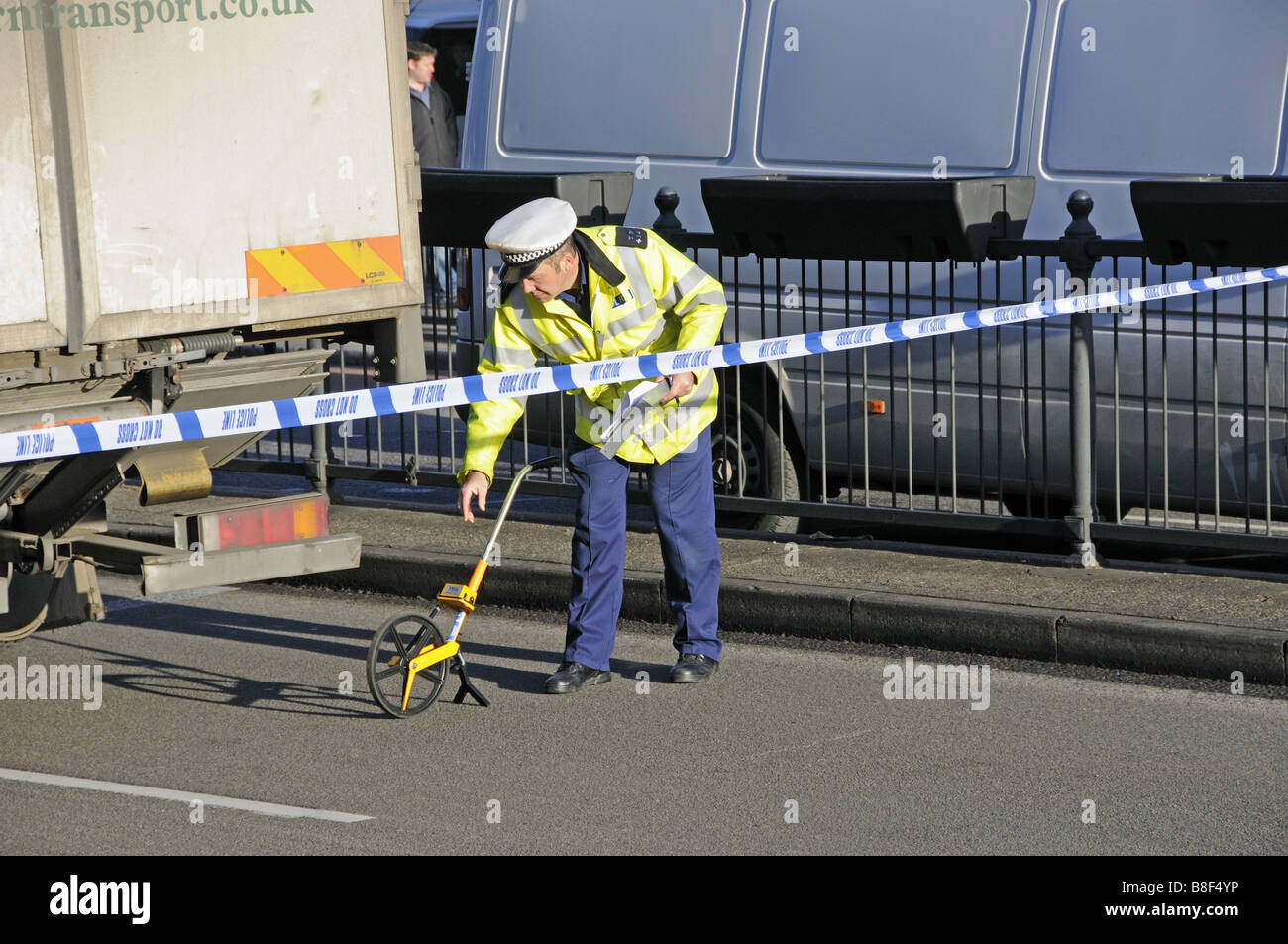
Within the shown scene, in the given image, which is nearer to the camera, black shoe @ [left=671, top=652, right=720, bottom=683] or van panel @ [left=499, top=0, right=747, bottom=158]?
black shoe @ [left=671, top=652, right=720, bottom=683]

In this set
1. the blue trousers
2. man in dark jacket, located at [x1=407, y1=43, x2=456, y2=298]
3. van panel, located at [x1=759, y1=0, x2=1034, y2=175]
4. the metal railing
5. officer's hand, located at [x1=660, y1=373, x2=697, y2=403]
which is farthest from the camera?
man in dark jacket, located at [x1=407, y1=43, x2=456, y2=298]

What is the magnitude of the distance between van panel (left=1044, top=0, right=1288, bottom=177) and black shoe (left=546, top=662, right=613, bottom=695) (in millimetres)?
2979

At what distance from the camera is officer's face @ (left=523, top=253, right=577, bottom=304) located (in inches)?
245

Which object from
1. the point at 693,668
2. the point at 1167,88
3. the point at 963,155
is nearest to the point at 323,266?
the point at 693,668

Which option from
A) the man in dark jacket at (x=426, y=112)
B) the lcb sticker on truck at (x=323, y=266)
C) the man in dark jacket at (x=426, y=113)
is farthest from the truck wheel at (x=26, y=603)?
the man in dark jacket at (x=426, y=112)

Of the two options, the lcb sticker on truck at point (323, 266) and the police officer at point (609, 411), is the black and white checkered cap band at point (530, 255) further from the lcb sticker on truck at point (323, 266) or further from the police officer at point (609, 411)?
the lcb sticker on truck at point (323, 266)

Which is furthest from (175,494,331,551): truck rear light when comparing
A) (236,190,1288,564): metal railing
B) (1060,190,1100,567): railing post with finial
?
(1060,190,1100,567): railing post with finial

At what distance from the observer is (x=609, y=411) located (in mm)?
6492

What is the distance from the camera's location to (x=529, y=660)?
23.5 ft

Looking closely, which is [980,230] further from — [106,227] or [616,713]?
[106,227]

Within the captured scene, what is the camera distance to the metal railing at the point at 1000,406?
7.49 metres

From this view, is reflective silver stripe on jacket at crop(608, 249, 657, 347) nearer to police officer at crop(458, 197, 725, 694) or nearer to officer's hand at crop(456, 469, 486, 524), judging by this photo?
police officer at crop(458, 197, 725, 694)
